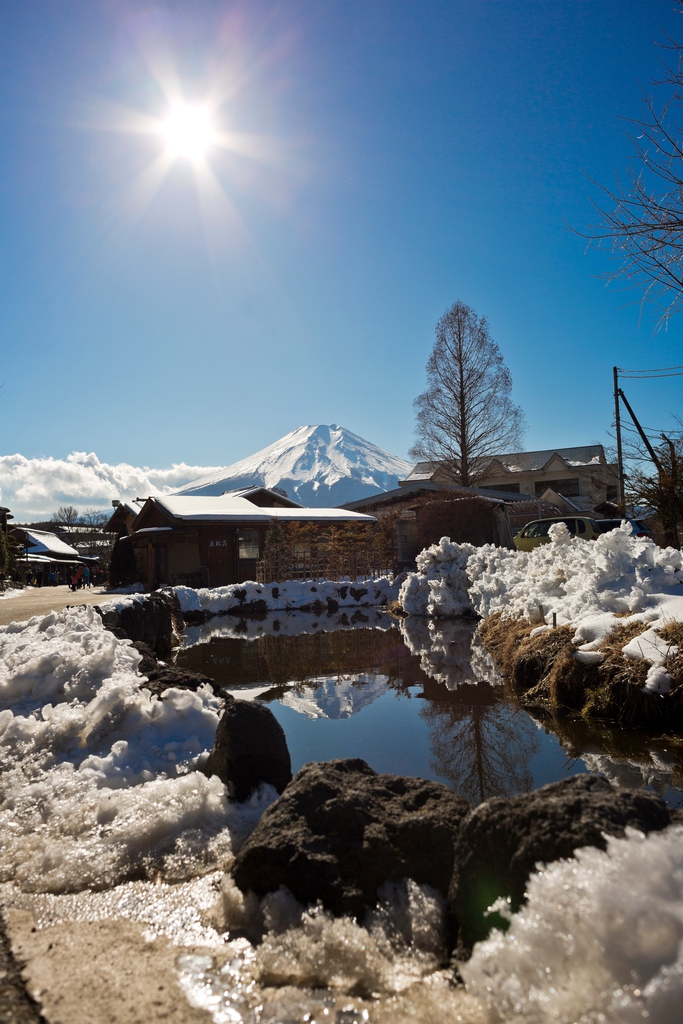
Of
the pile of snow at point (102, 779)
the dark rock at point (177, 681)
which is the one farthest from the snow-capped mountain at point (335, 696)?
the pile of snow at point (102, 779)

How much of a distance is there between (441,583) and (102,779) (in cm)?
1168

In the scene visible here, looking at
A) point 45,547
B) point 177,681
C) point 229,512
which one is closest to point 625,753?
point 177,681

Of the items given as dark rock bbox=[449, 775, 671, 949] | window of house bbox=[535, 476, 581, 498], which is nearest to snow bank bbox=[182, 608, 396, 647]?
dark rock bbox=[449, 775, 671, 949]

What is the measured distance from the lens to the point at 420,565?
15750mm

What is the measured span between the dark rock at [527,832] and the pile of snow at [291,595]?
651 inches

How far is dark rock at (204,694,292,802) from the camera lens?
349 centimetres

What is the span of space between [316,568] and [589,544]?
14.9 m

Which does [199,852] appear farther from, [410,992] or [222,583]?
[222,583]

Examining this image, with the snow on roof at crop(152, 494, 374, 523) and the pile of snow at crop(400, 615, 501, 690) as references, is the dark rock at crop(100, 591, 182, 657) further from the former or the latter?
the snow on roof at crop(152, 494, 374, 523)

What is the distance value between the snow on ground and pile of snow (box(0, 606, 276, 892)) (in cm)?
364

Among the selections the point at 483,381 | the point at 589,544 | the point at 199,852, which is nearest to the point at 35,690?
the point at 199,852

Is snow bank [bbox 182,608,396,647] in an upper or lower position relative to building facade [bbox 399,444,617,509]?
lower

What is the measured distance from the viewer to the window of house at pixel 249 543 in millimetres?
25000

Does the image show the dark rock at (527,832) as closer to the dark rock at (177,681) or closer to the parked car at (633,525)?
the dark rock at (177,681)
